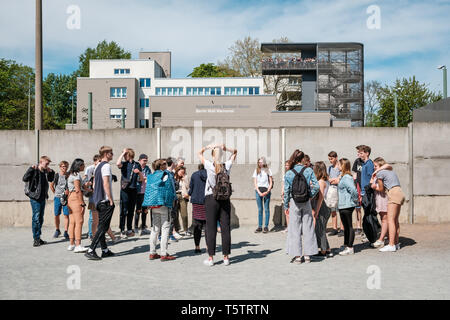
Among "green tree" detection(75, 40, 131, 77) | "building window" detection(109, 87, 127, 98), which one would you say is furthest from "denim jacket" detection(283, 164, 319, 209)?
"green tree" detection(75, 40, 131, 77)

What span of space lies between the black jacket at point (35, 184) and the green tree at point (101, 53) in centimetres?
7891

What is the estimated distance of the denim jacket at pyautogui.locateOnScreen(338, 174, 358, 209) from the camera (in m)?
7.31

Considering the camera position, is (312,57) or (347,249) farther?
(312,57)

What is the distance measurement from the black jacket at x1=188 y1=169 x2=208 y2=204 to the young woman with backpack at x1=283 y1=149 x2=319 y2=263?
175cm

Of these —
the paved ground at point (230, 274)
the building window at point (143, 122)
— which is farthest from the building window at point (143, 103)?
the paved ground at point (230, 274)

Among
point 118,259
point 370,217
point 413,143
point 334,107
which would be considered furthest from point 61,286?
point 334,107

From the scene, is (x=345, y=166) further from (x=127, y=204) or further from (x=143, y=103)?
(x=143, y=103)

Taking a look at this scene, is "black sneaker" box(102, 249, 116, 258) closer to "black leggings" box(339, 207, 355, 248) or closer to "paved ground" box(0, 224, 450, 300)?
"paved ground" box(0, 224, 450, 300)

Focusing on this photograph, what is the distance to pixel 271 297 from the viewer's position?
4.90 meters

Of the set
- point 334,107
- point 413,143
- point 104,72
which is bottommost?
point 413,143

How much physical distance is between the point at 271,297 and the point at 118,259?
10.8 ft

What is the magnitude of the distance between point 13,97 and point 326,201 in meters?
65.9

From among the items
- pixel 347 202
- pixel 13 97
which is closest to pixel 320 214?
pixel 347 202
